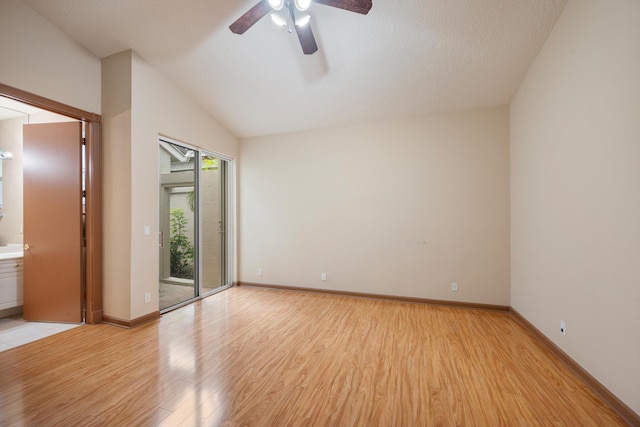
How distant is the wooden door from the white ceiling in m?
1.25

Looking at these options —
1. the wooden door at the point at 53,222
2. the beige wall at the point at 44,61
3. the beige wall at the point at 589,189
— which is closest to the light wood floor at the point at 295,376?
the beige wall at the point at 589,189

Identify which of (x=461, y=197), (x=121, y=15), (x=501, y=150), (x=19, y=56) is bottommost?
(x=461, y=197)

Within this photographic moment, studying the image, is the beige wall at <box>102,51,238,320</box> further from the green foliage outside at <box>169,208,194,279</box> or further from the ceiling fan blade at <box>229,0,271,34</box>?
the ceiling fan blade at <box>229,0,271,34</box>

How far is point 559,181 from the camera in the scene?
2.50 m

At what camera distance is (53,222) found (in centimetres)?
334

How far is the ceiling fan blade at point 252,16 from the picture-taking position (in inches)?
81.4

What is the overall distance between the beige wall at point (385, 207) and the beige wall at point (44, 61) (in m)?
2.41

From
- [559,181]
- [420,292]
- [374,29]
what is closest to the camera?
[559,181]

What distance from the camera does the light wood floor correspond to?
1771 millimetres

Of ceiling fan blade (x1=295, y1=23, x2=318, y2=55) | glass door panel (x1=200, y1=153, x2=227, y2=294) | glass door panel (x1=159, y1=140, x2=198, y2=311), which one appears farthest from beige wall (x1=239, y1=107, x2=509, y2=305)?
ceiling fan blade (x1=295, y1=23, x2=318, y2=55)

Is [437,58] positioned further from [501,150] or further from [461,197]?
[461,197]

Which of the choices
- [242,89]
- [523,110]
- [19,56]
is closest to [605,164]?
[523,110]

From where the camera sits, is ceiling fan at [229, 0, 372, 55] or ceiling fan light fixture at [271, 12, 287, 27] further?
ceiling fan light fixture at [271, 12, 287, 27]

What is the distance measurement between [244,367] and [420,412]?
142cm
